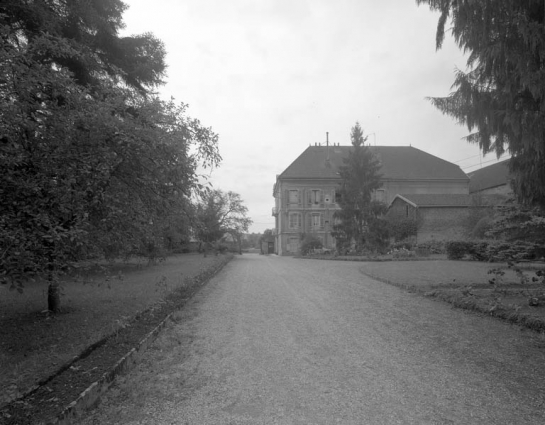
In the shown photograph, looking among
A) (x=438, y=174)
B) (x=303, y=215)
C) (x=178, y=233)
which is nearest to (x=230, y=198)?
(x=303, y=215)

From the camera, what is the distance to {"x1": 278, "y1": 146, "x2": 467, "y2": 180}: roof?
55781 millimetres

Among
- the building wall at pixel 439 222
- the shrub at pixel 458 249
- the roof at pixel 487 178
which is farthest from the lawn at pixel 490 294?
the roof at pixel 487 178

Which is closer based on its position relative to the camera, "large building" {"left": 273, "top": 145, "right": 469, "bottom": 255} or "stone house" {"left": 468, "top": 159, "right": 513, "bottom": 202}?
"stone house" {"left": 468, "top": 159, "right": 513, "bottom": 202}

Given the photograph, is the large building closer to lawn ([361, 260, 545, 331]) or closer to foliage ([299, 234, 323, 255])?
foliage ([299, 234, 323, 255])

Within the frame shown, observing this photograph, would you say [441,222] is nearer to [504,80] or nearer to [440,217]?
[440,217]

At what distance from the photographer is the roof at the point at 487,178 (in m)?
52.2

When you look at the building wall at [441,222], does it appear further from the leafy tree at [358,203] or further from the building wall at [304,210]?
the building wall at [304,210]

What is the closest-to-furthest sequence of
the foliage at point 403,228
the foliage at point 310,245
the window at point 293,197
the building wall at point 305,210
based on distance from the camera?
1. the foliage at point 403,228
2. the foliage at point 310,245
3. the building wall at point 305,210
4. the window at point 293,197

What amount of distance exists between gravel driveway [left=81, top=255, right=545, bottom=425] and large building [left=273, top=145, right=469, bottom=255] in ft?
150

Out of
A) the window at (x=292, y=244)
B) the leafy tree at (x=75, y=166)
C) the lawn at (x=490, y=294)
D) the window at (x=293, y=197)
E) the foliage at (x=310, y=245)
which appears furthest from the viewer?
the window at (x=293, y=197)

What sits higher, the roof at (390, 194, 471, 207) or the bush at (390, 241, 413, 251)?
the roof at (390, 194, 471, 207)

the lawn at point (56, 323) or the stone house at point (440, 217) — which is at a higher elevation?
the stone house at point (440, 217)

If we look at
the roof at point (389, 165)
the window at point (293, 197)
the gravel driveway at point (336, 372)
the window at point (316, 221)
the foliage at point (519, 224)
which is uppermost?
the roof at point (389, 165)

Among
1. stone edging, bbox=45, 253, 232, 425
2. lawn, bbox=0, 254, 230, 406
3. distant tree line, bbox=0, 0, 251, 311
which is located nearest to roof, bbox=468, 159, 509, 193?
lawn, bbox=0, 254, 230, 406
